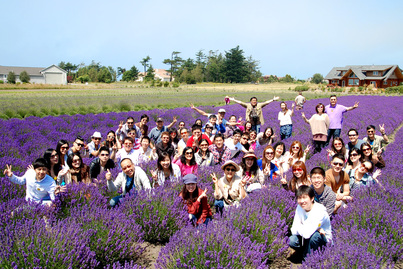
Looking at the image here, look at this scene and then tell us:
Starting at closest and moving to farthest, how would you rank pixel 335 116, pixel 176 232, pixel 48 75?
pixel 176 232 → pixel 335 116 → pixel 48 75

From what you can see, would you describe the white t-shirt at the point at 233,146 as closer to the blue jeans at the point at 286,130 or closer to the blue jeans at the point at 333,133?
the blue jeans at the point at 286,130

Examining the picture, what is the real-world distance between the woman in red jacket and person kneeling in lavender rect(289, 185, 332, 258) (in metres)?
1.06

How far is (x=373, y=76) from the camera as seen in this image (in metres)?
61.4

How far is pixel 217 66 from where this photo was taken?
8262 centimetres

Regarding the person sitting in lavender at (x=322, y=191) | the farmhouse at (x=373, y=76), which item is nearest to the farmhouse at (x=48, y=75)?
the farmhouse at (x=373, y=76)

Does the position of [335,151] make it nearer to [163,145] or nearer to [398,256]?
[398,256]

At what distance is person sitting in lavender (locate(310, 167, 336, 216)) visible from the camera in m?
3.59

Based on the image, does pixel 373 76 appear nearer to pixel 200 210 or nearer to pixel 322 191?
pixel 322 191

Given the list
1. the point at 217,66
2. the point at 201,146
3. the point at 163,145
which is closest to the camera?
the point at 201,146

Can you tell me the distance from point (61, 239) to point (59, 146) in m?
2.78

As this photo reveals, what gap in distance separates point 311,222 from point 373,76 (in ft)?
222

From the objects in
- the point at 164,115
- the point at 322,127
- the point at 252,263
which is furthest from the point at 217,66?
the point at 252,263

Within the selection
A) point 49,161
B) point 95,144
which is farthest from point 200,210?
point 95,144

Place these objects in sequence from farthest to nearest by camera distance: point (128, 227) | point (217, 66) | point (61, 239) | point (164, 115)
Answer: point (217, 66)
point (164, 115)
point (128, 227)
point (61, 239)
